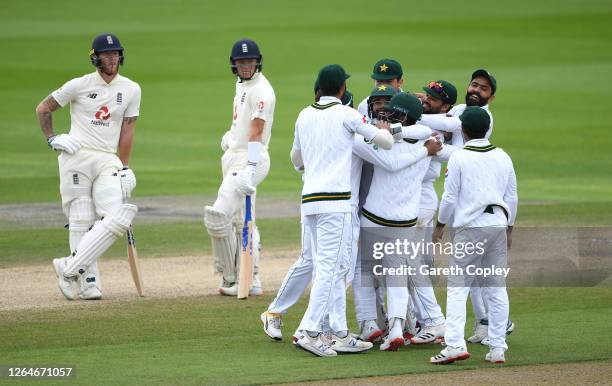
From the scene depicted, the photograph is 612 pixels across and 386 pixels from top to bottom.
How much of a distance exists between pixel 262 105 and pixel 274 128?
42.2 feet

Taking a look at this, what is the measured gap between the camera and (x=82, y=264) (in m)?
9.66

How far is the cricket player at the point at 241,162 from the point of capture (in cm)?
1002

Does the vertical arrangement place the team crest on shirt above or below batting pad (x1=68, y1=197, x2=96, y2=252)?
above

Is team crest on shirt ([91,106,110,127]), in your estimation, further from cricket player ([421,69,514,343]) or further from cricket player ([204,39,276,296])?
Result: cricket player ([421,69,514,343])

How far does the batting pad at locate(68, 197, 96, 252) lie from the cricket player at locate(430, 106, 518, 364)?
3609mm

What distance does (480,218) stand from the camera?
7586 millimetres

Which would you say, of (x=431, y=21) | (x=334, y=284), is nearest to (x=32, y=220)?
(x=334, y=284)

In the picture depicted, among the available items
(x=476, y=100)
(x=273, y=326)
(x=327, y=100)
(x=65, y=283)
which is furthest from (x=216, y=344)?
(x=476, y=100)

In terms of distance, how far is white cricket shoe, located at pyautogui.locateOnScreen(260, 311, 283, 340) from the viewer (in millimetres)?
8203

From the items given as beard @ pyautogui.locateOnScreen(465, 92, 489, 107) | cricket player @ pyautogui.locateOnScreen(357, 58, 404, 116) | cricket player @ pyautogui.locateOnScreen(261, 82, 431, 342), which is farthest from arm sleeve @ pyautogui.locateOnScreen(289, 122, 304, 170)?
beard @ pyautogui.locateOnScreen(465, 92, 489, 107)

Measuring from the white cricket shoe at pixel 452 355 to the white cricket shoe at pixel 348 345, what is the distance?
0.60m

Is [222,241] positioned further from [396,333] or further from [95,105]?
[396,333]

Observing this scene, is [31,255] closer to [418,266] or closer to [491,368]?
[418,266]

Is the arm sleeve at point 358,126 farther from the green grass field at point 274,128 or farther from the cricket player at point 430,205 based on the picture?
the green grass field at point 274,128
